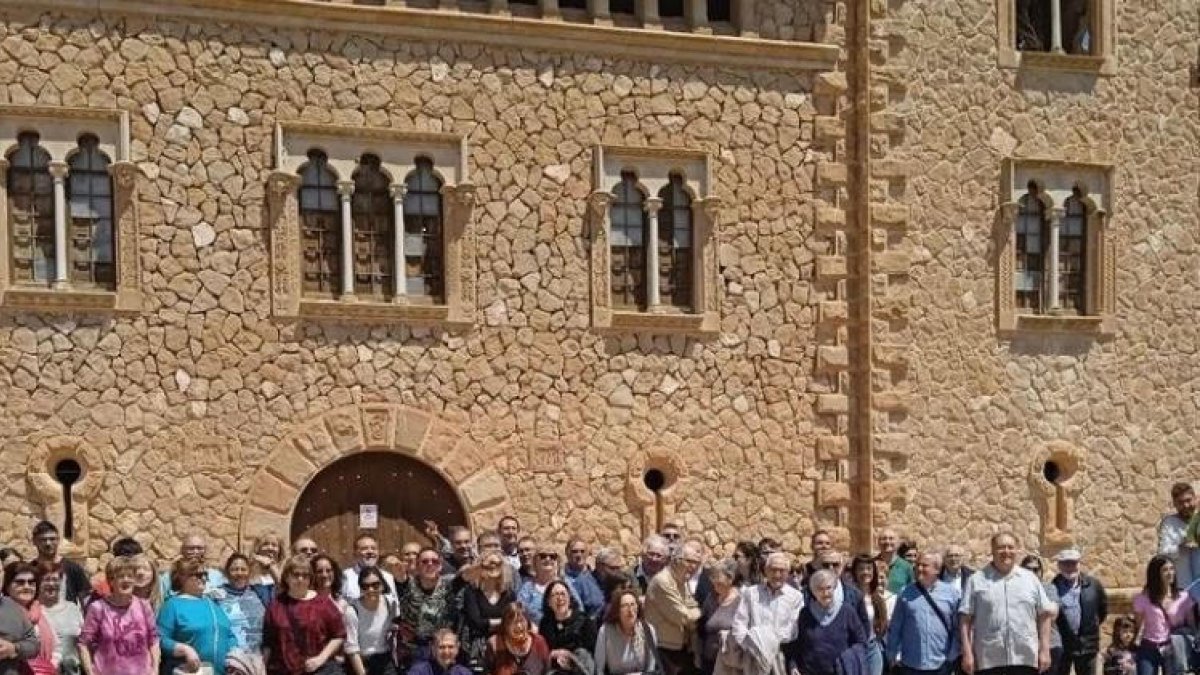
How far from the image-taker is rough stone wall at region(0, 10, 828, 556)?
1377 centimetres

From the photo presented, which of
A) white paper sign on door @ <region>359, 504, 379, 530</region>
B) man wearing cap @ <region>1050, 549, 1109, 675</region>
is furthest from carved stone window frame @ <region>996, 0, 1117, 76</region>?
white paper sign on door @ <region>359, 504, 379, 530</region>

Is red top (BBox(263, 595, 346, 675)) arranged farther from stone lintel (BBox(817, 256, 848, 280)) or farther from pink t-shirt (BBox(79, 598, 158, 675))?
stone lintel (BBox(817, 256, 848, 280))

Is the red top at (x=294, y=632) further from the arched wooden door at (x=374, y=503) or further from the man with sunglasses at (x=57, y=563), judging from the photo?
the arched wooden door at (x=374, y=503)

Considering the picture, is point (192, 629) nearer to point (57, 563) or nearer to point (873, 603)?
point (57, 563)

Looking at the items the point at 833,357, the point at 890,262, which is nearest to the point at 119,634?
the point at 833,357

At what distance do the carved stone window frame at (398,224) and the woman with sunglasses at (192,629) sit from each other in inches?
173

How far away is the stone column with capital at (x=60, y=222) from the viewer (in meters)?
13.6

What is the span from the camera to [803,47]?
15875mm

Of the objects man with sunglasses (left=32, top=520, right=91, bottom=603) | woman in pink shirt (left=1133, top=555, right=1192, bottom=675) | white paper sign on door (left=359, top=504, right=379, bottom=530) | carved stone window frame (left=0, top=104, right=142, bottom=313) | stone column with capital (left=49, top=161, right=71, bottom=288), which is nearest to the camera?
man with sunglasses (left=32, top=520, right=91, bottom=603)

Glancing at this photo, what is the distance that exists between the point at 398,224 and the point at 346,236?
49cm

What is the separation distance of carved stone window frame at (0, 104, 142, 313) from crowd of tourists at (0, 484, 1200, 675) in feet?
10.5

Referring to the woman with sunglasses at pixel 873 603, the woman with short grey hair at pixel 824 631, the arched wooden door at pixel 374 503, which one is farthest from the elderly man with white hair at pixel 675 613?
the arched wooden door at pixel 374 503

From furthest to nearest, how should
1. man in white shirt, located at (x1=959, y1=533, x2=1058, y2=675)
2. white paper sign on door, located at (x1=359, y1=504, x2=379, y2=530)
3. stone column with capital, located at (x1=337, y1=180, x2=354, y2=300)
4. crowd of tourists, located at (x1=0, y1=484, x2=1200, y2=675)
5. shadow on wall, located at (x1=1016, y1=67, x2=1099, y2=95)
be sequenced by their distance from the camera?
shadow on wall, located at (x1=1016, y1=67, x2=1099, y2=95) < white paper sign on door, located at (x1=359, y1=504, x2=379, y2=530) < stone column with capital, located at (x1=337, y1=180, x2=354, y2=300) < man in white shirt, located at (x1=959, y1=533, x2=1058, y2=675) < crowd of tourists, located at (x1=0, y1=484, x2=1200, y2=675)

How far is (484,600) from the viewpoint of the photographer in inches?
423
